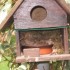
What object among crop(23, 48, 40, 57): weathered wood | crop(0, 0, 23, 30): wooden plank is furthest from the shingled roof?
crop(23, 48, 40, 57): weathered wood

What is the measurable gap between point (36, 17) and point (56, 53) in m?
0.25

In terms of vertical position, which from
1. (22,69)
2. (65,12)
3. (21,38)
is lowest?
(22,69)

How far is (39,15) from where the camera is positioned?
2277 mm

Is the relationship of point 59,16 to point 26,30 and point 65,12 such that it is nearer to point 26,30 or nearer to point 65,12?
point 65,12

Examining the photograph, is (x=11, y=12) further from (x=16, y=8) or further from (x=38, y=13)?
(x=38, y=13)

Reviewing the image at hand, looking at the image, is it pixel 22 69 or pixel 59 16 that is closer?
pixel 59 16

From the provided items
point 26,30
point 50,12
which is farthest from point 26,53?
point 50,12

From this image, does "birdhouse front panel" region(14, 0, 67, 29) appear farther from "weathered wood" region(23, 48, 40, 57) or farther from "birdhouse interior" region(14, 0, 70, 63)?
"weathered wood" region(23, 48, 40, 57)

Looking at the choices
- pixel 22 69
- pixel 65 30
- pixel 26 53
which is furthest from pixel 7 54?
pixel 65 30

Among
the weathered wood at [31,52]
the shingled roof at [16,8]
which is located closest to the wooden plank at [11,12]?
the shingled roof at [16,8]

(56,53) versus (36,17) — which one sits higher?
(36,17)

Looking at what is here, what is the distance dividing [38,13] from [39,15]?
14 millimetres

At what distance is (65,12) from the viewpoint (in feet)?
7.44

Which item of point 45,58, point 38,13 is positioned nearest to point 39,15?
point 38,13
